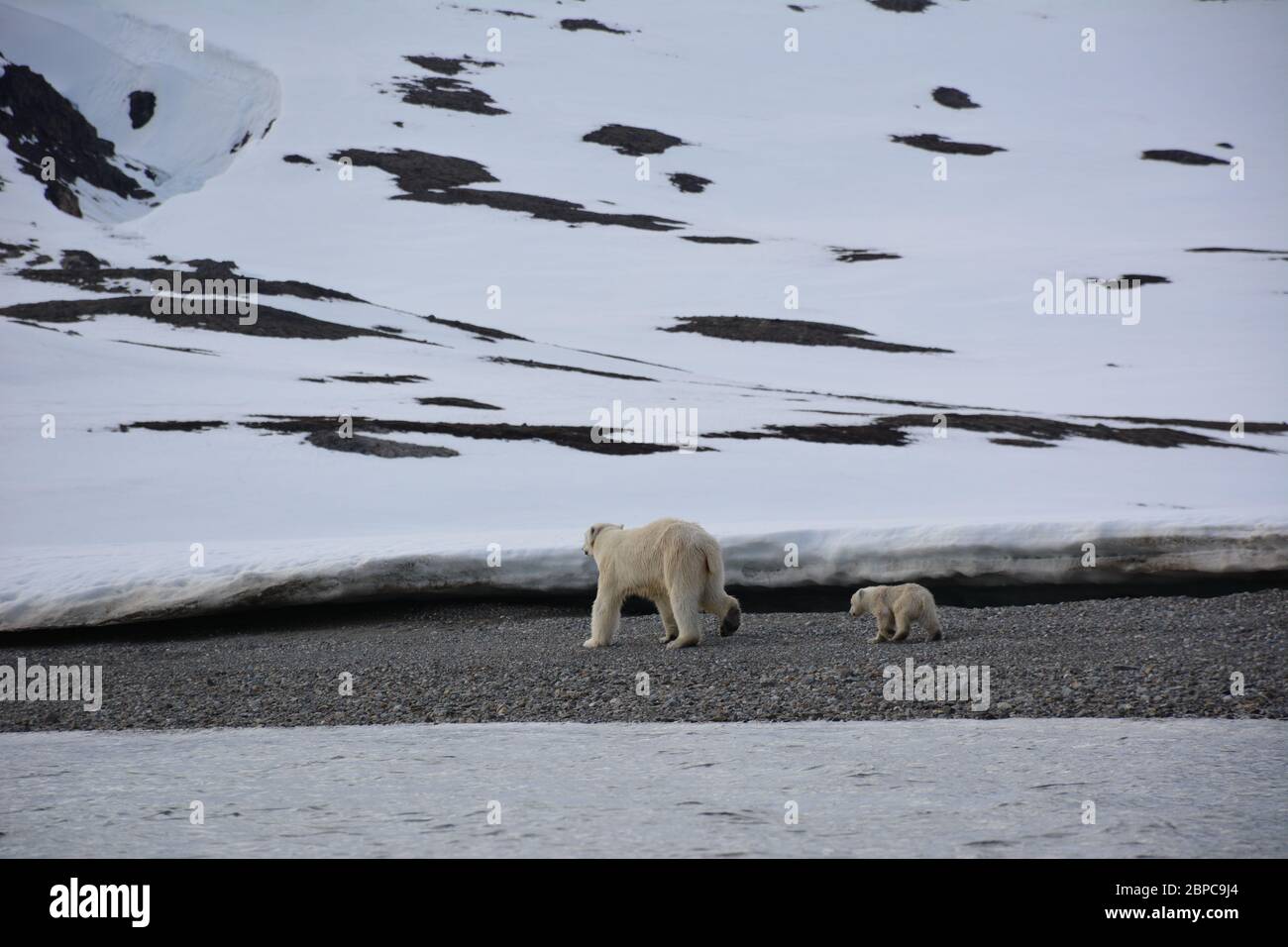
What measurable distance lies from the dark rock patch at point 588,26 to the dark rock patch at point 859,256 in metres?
37.2

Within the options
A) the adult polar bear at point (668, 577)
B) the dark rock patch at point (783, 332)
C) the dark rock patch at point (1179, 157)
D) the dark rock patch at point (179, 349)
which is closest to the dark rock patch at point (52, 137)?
the dark rock patch at point (179, 349)

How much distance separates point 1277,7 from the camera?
86938 mm

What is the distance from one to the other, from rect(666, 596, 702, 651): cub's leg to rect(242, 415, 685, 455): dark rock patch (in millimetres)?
9460

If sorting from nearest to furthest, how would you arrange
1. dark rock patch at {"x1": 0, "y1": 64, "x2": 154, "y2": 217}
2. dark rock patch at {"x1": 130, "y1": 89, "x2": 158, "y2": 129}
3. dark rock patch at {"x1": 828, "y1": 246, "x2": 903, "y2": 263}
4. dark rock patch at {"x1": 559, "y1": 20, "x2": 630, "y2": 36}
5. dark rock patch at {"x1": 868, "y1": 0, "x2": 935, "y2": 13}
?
dark rock patch at {"x1": 828, "y1": 246, "x2": 903, "y2": 263}, dark rock patch at {"x1": 0, "y1": 64, "x2": 154, "y2": 217}, dark rock patch at {"x1": 130, "y1": 89, "x2": 158, "y2": 129}, dark rock patch at {"x1": 559, "y1": 20, "x2": 630, "y2": 36}, dark rock patch at {"x1": 868, "y1": 0, "x2": 935, "y2": 13}

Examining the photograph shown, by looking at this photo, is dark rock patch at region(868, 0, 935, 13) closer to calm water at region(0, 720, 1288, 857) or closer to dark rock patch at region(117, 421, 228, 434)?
dark rock patch at region(117, 421, 228, 434)

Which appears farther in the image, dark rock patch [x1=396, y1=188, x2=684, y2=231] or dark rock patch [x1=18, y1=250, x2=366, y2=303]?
dark rock patch [x1=396, y1=188, x2=684, y2=231]

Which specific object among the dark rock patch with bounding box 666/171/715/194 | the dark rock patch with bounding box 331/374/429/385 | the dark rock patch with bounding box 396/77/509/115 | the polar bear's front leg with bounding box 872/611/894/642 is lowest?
the polar bear's front leg with bounding box 872/611/894/642

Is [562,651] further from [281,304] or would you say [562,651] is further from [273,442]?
[281,304]

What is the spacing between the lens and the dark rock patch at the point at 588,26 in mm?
83900

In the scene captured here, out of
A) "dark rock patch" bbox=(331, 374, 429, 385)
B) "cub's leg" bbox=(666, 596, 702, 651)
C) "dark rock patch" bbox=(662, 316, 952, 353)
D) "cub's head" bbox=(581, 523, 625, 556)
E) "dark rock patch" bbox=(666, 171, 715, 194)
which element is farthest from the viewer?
"dark rock patch" bbox=(666, 171, 715, 194)

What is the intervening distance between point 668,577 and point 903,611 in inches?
80.1

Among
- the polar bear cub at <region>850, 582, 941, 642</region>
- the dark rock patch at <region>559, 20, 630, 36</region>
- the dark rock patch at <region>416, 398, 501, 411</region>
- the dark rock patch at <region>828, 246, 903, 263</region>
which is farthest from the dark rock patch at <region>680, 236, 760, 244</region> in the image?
the polar bear cub at <region>850, 582, 941, 642</region>

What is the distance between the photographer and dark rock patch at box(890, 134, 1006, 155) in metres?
68.6

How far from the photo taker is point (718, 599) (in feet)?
35.1
